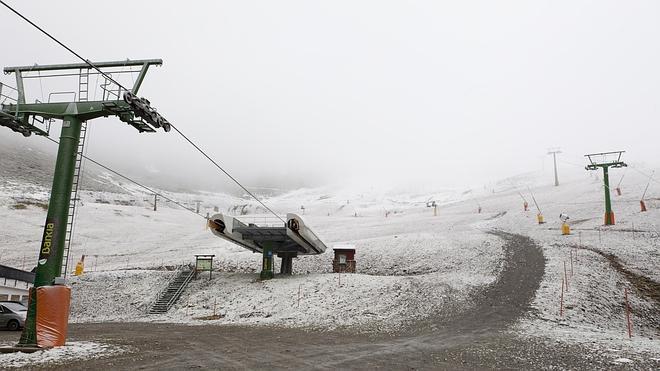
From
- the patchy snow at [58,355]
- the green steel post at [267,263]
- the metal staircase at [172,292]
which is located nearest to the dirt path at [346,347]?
the patchy snow at [58,355]

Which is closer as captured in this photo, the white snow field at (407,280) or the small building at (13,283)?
the white snow field at (407,280)

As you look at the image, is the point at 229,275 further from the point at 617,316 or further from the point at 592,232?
the point at 592,232

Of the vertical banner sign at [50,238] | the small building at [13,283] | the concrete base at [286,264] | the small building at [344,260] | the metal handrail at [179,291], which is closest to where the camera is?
the vertical banner sign at [50,238]

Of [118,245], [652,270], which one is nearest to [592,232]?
[652,270]

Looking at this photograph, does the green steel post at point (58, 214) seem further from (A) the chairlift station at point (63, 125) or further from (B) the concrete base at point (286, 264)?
(B) the concrete base at point (286, 264)

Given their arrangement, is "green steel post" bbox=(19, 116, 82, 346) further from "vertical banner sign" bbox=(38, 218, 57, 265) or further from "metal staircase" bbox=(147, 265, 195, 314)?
"metal staircase" bbox=(147, 265, 195, 314)

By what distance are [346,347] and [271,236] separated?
16.7m

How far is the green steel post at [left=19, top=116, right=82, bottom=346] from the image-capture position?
49.3 ft

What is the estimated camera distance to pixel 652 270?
2525 cm

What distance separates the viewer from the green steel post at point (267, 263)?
3111 cm

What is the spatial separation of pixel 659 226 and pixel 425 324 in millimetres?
26609

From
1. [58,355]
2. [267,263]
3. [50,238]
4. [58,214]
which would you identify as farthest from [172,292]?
[58,355]

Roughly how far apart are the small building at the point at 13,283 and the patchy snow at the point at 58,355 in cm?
1955

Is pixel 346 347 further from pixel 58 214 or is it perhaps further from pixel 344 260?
pixel 344 260
